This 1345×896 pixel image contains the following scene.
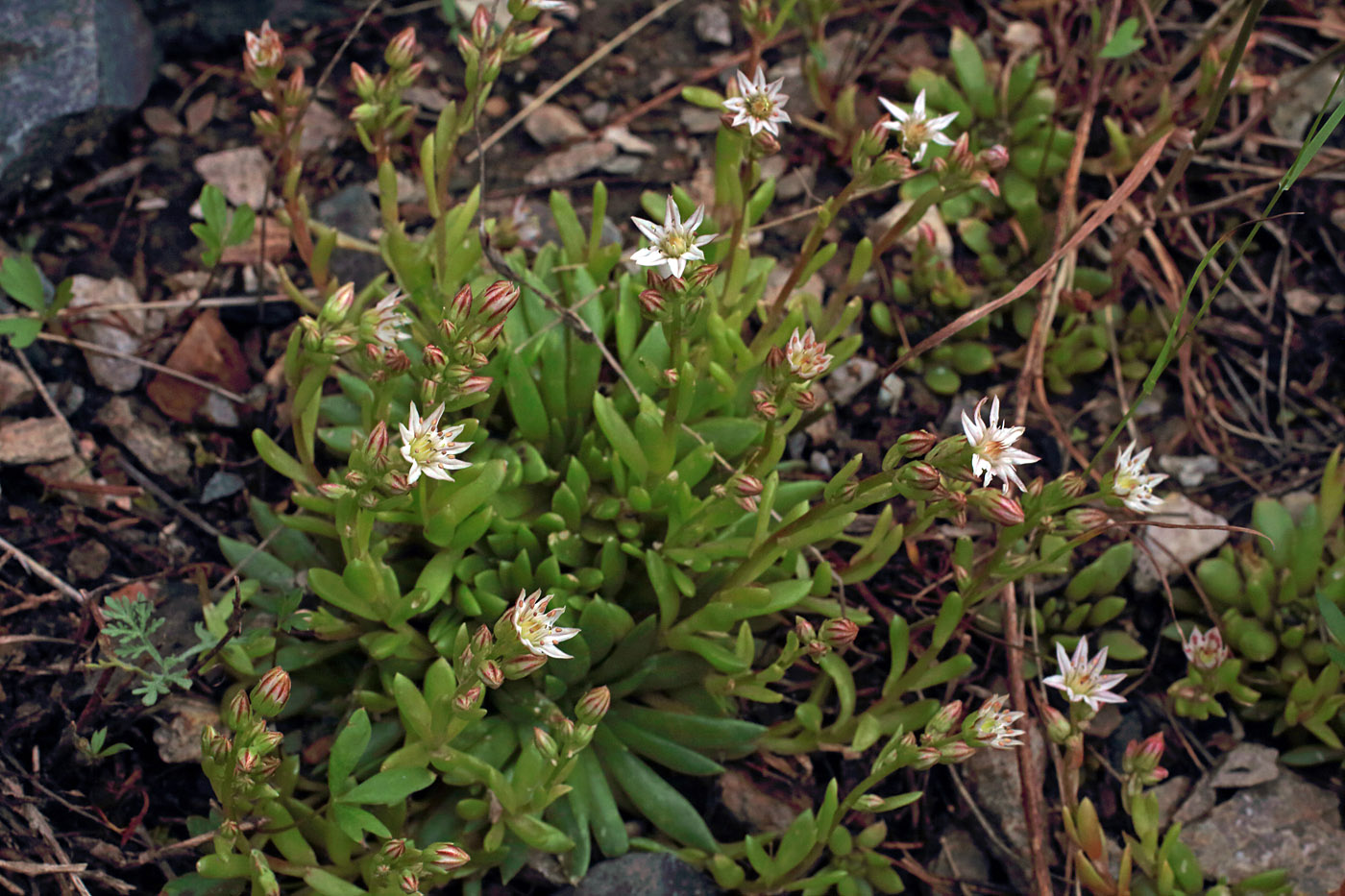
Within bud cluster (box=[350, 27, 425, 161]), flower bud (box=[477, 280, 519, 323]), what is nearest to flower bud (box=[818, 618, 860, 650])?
flower bud (box=[477, 280, 519, 323])

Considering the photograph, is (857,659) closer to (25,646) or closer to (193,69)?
(25,646)

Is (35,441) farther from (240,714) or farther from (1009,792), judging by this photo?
(1009,792)

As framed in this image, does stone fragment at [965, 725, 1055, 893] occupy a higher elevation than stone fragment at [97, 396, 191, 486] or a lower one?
lower

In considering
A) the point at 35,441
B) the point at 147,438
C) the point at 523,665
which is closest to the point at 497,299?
the point at 523,665

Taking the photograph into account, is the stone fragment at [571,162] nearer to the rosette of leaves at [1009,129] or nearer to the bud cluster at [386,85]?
the bud cluster at [386,85]

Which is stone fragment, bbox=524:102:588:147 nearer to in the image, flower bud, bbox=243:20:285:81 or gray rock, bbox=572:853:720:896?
flower bud, bbox=243:20:285:81

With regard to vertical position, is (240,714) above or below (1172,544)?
above

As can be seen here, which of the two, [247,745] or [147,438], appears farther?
[147,438]
